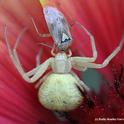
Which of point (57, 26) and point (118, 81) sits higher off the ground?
point (57, 26)

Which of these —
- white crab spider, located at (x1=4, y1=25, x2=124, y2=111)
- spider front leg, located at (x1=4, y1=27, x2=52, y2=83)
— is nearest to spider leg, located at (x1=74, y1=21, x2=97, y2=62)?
white crab spider, located at (x1=4, y1=25, x2=124, y2=111)

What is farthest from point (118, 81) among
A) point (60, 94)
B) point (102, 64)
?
point (60, 94)

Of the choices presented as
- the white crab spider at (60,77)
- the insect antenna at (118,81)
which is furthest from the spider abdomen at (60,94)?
the insect antenna at (118,81)

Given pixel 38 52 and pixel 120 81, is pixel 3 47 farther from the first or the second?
pixel 120 81

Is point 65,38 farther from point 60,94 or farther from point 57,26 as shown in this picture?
point 60,94

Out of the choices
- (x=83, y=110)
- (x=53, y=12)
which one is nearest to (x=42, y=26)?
(x=53, y=12)

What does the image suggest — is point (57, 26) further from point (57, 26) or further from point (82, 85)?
point (82, 85)
